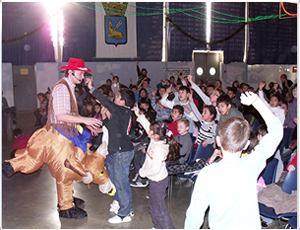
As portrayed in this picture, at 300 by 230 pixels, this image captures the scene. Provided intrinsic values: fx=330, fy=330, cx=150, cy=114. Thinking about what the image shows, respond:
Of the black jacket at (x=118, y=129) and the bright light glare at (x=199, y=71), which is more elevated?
the bright light glare at (x=199, y=71)

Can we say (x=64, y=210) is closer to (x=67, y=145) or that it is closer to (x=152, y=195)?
(x=67, y=145)

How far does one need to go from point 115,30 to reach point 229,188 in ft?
37.6

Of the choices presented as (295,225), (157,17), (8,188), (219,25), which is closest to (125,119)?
(295,225)

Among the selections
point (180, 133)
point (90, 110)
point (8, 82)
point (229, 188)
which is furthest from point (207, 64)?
point (229, 188)

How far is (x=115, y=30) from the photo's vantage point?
490 inches

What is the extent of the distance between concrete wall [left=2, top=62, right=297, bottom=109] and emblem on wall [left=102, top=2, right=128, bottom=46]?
3.10ft

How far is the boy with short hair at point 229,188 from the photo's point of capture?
67.2 inches

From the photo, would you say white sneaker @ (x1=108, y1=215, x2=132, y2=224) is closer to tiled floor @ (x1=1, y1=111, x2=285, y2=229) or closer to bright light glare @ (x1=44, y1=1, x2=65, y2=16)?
tiled floor @ (x1=1, y1=111, x2=285, y2=229)

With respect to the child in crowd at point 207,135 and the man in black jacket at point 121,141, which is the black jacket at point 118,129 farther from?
the child in crowd at point 207,135

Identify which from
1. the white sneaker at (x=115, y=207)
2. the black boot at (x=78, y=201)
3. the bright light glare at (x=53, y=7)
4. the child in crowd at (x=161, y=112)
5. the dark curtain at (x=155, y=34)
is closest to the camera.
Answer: the white sneaker at (x=115, y=207)

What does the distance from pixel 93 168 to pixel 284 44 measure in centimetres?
1477

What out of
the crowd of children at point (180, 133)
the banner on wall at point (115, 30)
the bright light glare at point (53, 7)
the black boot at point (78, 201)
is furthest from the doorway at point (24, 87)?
the black boot at point (78, 201)

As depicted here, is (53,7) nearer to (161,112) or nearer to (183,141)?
(161,112)

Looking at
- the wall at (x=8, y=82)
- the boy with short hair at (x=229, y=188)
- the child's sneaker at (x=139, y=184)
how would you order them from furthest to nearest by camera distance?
1. the wall at (x=8, y=82)
2. the child's sneaker at (x=139, y=184)
3. the boy with short hair at (x=229, y=188)
